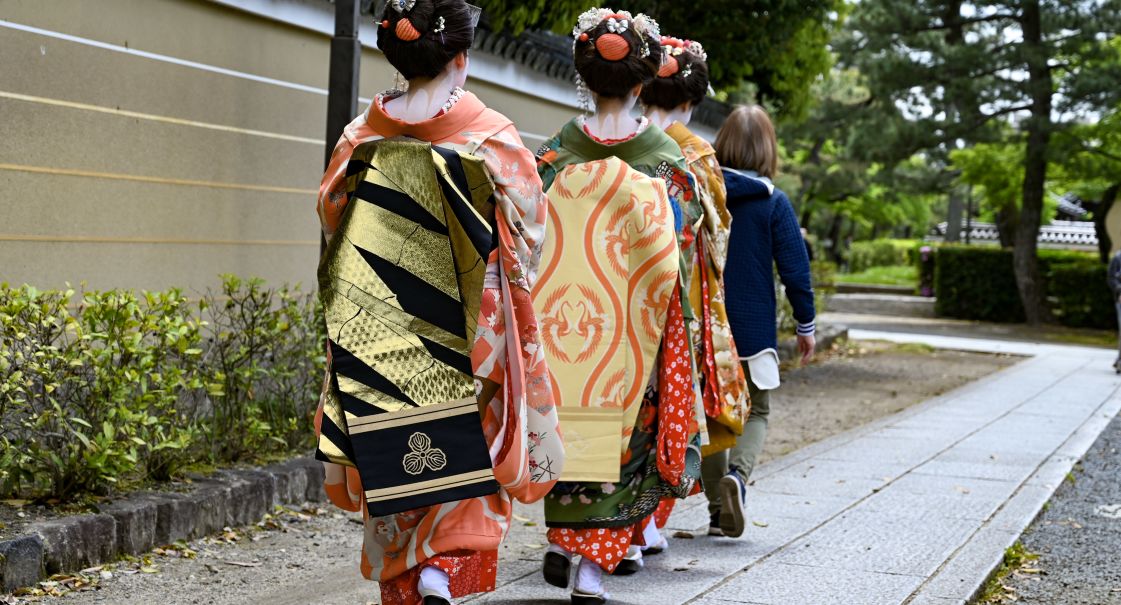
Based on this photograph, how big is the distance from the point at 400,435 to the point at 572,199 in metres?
1.31

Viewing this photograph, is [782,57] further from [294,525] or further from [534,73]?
[294,525]

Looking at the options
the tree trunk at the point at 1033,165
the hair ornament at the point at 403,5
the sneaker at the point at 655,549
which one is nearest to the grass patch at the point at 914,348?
the tree trunk at the point at 1033,165

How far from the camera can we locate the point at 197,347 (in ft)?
17.1

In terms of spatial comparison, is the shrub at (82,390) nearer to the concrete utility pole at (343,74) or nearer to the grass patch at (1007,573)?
the concrete utility pole at (343,74)

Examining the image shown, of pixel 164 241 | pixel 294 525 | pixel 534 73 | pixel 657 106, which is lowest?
pixel 294 525

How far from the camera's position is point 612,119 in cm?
436

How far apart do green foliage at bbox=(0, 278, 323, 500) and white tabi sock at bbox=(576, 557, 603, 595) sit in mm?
1641


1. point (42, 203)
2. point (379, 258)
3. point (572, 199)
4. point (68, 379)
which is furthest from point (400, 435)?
point (42, 203)

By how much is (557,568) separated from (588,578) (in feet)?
0.36

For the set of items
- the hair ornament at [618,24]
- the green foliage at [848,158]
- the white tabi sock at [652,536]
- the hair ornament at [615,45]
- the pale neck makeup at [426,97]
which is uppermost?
the green foliage at [848,158]

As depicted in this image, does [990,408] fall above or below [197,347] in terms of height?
below

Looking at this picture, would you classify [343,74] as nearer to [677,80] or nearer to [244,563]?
[677,80]

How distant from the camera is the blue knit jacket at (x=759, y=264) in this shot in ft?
17.3

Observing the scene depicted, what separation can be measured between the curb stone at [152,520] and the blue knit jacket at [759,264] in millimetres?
1946
